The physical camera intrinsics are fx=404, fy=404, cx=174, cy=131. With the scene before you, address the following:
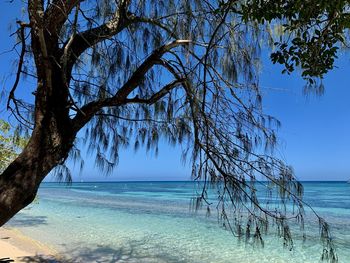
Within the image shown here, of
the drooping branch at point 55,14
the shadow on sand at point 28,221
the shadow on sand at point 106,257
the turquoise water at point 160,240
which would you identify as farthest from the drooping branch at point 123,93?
the shadow on sand at point 28,221

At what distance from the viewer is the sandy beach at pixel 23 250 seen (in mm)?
6868

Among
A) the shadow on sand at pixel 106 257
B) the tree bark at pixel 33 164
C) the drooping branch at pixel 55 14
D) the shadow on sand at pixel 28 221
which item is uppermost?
the drooping branch at pixel 55 14

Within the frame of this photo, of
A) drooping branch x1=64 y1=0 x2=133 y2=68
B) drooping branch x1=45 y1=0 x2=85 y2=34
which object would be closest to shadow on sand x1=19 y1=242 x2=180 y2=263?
drooping branch x1=64 y1=0 x2=133 y2=68

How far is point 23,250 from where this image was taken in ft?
25.3

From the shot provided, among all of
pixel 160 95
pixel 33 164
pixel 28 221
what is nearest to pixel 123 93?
pixel 160 95

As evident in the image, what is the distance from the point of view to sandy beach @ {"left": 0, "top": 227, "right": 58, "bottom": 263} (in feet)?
22.5

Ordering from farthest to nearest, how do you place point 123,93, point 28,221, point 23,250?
point 28,221, point 23,250, point 123,93

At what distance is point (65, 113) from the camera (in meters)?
2.61

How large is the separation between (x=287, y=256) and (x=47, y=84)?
21.7ft

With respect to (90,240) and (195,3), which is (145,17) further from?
(90,240)

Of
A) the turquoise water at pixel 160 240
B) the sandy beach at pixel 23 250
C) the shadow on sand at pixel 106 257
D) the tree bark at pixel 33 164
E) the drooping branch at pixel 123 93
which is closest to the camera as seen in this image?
the tree bark at pixel 33 164

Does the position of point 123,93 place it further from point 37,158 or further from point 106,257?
point 106,257

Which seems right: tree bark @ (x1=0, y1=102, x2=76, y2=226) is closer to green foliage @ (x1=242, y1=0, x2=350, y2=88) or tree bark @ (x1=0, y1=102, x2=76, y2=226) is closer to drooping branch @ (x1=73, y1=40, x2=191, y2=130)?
drooping branch @ (x1=73, y1=40, x2=191, y2=130)

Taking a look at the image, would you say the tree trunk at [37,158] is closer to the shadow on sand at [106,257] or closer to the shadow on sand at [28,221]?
the shadow on sand at [106,257]
